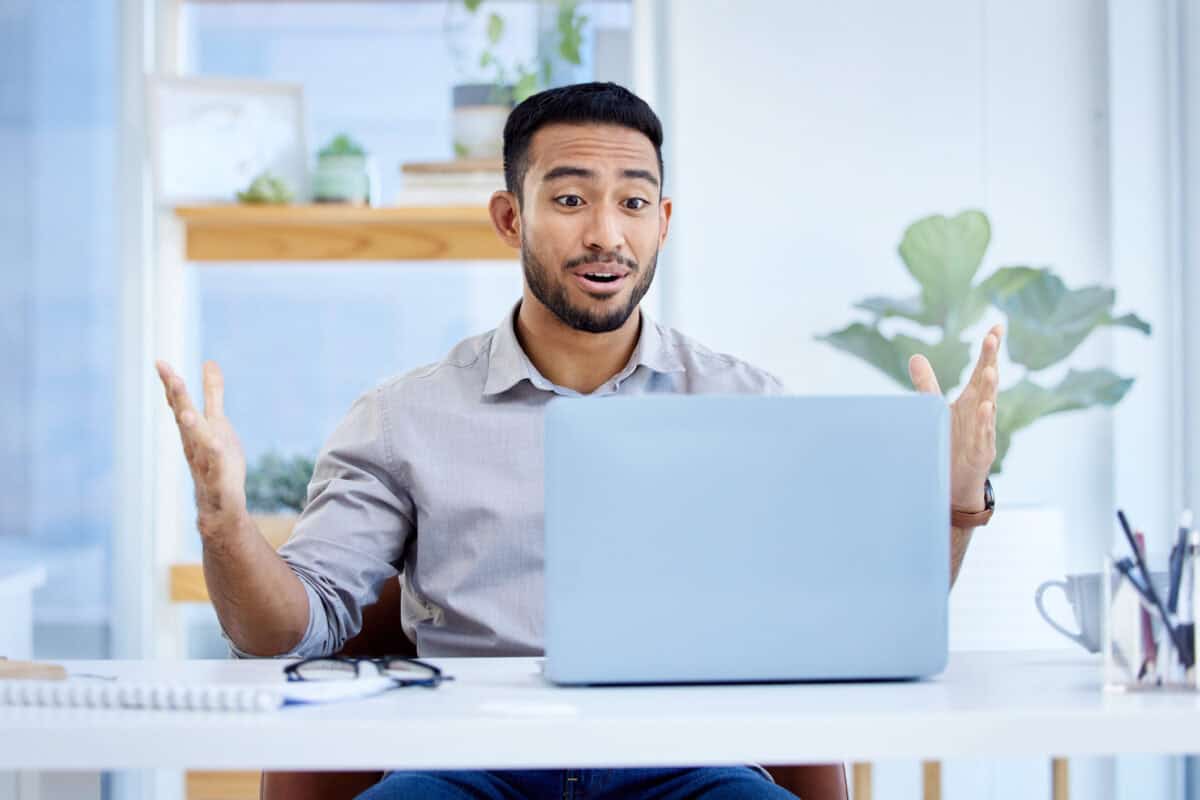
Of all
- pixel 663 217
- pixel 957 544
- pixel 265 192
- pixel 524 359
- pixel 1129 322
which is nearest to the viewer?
pixel 957 544

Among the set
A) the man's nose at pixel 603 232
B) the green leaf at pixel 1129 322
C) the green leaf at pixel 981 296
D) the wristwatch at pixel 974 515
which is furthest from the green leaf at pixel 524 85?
the wristwatch at pixel 974 515

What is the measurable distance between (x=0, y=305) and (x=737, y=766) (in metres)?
2.34

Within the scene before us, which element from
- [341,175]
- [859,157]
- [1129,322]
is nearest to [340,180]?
[341,175]

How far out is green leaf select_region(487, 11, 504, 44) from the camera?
129 inches

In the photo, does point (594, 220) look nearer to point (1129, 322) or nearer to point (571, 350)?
point (571, 350)

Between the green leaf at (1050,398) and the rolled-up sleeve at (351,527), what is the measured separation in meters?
1.40

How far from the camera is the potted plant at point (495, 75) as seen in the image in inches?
126

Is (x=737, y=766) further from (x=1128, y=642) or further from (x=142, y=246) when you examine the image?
(x=142, y=246)

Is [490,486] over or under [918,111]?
under

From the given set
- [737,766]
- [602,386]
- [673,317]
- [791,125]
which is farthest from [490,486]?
[791,125]

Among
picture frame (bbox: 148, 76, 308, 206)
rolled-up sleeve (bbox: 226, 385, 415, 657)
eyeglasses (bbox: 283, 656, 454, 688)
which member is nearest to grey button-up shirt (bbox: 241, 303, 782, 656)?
Result: rolled-up sleeve (bbox: 226, 385, 415, 657)

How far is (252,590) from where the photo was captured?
1438mm

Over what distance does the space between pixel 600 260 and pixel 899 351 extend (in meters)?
1.17

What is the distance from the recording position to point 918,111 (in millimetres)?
3184
